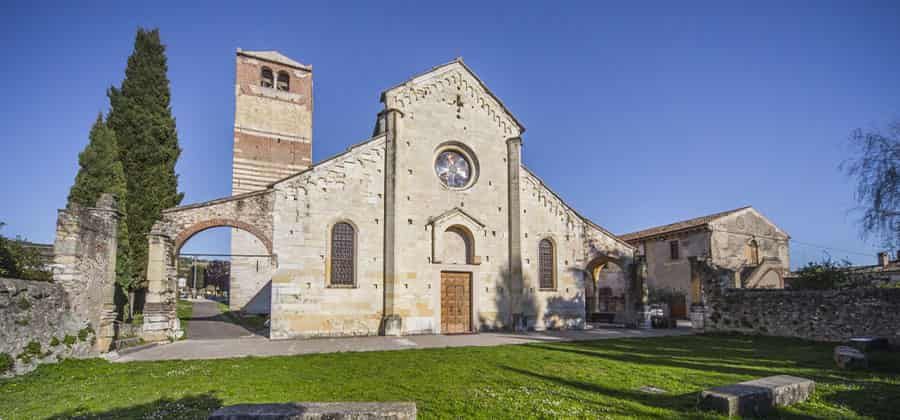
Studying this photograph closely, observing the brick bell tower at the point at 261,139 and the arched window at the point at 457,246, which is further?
the brick bell tower at the point at 261,139

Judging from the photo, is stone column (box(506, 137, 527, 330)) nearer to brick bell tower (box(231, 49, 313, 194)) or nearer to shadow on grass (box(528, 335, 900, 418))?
shadow on grass (box(528, 335, 900, 418))

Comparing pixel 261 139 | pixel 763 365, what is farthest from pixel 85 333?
pixel 261 139

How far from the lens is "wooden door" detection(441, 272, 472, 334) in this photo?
19188 millimetres

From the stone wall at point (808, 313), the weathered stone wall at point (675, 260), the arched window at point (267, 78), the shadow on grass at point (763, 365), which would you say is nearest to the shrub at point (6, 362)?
the shadow on grass at point (763, 365)

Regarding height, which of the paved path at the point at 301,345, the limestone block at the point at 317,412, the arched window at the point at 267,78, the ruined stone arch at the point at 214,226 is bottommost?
the paved path at the point at 301,345

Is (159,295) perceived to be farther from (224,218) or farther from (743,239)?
(743,239)

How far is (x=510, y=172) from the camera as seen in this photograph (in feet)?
69.8

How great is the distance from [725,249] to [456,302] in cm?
2158

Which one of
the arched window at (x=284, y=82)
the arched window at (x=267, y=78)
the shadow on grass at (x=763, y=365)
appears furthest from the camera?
the arched window at (x=284, y=82)

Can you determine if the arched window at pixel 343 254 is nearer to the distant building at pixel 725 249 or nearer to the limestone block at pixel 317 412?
the limestone block at pixel 317 412

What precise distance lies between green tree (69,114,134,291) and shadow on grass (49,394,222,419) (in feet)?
51.4

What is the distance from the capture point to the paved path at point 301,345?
12103 millimetres

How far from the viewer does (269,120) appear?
29859mm

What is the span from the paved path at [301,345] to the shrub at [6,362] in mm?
2745
